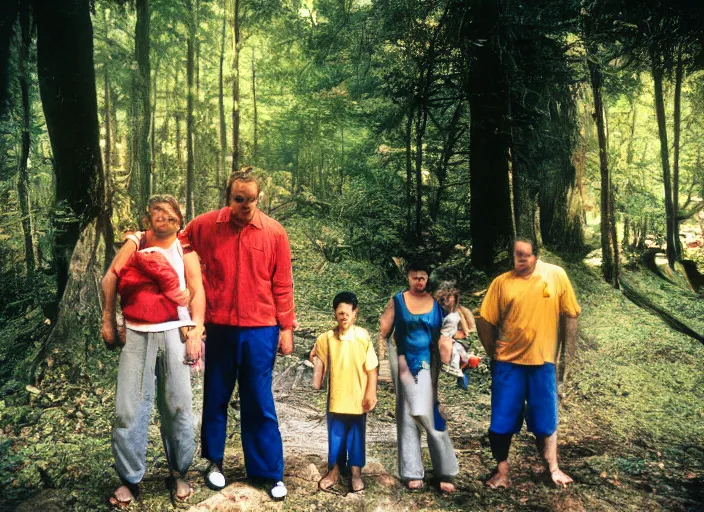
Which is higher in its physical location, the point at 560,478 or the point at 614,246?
the point at 614,246

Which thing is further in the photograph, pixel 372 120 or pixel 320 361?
pixel 372 120

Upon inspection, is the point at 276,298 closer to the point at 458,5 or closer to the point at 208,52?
the point at 458,5

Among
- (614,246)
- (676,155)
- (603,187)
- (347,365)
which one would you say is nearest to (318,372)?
(347,365)

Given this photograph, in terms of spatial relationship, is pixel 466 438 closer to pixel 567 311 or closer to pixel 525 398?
pixel 525 398

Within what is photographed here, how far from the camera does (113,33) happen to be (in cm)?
810

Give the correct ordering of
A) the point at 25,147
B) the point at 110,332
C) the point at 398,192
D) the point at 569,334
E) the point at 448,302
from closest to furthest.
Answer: the point at 110,332, the point at 569,334, the point at 448,302, the point at 25,147, the point at 398,192

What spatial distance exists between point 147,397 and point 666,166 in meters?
6.73

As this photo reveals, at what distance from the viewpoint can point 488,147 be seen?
22.0 ft

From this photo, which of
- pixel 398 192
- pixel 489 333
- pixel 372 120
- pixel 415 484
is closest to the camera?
pixel 415 484

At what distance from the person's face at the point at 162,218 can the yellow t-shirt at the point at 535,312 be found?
2.49m

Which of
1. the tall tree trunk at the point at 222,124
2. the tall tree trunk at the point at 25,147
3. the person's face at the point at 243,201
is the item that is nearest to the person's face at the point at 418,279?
the person's face at the point at 243,201

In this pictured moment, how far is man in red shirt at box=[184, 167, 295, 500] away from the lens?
3.91 metres

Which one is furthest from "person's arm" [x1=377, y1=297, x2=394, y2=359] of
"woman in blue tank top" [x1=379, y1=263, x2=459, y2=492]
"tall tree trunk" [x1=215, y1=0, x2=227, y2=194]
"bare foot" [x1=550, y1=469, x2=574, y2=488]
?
"tall tree trunk" [x1=215, y1=0, x2=227, y2=194]

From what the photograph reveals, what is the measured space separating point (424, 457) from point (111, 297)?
2799 mm
